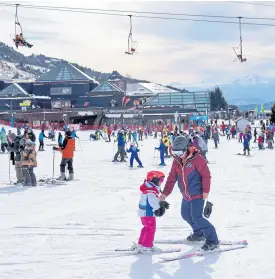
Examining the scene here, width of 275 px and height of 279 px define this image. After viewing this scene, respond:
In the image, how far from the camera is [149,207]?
6000 mm

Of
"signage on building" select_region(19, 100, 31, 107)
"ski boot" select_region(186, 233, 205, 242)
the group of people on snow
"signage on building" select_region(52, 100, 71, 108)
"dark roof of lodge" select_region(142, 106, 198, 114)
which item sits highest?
"signage on building" select_region(52, 100, 71, 108)

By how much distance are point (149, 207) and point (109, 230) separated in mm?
1696

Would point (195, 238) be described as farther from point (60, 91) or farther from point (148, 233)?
point (60, 91)

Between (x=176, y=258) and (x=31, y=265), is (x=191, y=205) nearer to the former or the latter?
(x=176, y=258)

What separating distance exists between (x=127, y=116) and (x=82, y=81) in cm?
3221

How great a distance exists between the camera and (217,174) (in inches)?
627

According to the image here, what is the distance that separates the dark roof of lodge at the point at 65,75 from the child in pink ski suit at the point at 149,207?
97.3 meters

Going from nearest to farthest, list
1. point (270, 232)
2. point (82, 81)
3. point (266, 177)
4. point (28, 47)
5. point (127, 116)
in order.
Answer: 1. point (270, 232)
2. point (266, 177)
3. point (28, 47)
4. point (127, 116)
5. point (82, 81)

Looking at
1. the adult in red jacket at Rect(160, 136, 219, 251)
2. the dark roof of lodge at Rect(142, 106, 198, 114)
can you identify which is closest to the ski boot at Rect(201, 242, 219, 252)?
the adult in red jacket at Rect(160, 136, 219, 251)

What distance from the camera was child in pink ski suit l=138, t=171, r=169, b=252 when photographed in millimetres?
5945

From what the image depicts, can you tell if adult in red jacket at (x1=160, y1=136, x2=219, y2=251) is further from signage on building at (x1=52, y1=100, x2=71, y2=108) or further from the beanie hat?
signage on building at (x1=52, y1=100, x2=71, y2=108)

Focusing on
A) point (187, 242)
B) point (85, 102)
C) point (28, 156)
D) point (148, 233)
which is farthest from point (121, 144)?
point (85, 102)

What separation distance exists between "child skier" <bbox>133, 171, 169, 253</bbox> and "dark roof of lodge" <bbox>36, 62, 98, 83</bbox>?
97263mm

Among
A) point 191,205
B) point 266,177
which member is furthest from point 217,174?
point 191,205
